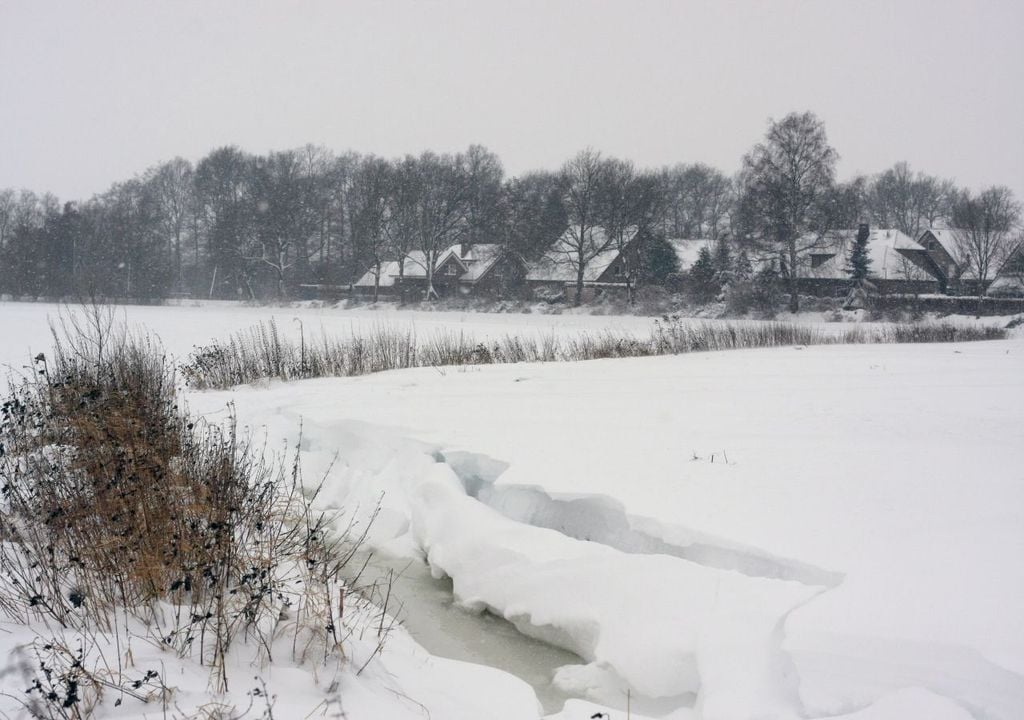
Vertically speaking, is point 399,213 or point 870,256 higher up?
point 399,213

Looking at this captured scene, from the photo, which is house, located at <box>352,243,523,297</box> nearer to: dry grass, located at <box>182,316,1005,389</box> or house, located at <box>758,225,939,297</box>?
house, located at <box>758,225,939,297</box>

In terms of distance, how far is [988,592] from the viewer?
3611mm

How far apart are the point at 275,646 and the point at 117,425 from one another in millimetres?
2924

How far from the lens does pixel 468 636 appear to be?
4.75 m

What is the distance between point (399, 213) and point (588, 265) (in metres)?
13.4

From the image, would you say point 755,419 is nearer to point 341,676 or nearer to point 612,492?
point 612,492

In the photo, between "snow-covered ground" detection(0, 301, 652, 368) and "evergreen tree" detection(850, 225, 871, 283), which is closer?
"snow-covered ground" detection(0, 301, 652, 368)

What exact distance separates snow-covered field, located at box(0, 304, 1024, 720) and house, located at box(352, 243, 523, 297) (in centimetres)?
3480

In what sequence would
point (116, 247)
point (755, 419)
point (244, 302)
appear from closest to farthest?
point (755, 419) < point (244, 302) < point (116, 247)

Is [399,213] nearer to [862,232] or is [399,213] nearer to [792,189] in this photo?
[792,189]

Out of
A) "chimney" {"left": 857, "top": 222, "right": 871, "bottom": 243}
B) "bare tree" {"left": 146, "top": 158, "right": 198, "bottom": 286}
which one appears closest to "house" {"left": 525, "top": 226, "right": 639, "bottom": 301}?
"chimney" {"left": 857, "top": 222, "right": 871, "bottom": 243}

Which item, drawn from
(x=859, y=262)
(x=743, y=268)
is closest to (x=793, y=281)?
(x=743, y=268)

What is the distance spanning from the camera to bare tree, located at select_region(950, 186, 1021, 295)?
3988cm

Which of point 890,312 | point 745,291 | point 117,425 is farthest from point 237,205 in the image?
point 117,425
